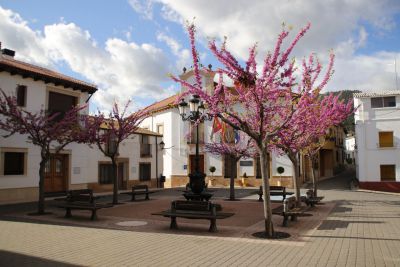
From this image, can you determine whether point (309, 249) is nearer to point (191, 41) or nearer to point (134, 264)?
point (134, 264)

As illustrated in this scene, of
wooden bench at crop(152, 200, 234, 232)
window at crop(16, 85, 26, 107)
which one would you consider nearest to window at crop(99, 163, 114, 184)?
window at crop(16, 85, 26, 107)

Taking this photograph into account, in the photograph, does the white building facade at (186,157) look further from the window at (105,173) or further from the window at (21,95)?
the window at (21,95)

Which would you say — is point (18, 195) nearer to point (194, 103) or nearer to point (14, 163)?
point (14, 163)

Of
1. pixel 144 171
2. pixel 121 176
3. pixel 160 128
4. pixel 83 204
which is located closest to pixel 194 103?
pixel 83 204

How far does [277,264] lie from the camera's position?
6363 millimetres

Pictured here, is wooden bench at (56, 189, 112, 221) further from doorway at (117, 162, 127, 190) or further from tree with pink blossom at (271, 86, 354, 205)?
doorway at (117, 162, 127, 190)

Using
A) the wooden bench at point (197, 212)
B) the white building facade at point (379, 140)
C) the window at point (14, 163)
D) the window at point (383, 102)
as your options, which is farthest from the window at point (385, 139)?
the window at point (14, 163)

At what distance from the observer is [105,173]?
2448 cm

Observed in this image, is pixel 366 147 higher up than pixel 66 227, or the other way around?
pixel 366 147

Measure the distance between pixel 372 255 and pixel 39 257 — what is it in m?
6.43

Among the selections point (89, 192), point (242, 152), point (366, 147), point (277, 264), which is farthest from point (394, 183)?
point (277, 264)

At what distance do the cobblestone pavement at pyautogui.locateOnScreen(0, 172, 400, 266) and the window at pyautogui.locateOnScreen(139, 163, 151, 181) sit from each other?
56.1 ft

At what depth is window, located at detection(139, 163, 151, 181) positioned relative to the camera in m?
27.5

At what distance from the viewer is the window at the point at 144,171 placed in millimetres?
27484
